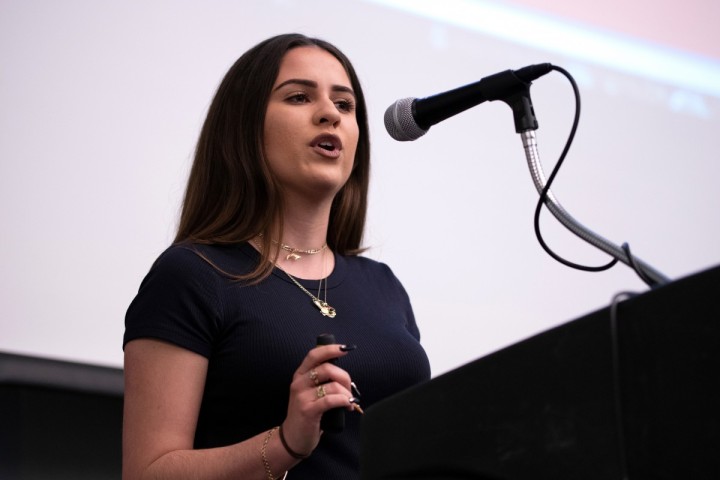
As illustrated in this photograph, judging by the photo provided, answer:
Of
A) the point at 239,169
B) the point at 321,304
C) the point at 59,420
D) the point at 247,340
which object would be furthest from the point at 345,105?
the point at 59,420

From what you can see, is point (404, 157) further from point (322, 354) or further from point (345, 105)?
point (322, 354)

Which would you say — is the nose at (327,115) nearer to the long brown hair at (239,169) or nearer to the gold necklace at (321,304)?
the long brown hair at (239,169)

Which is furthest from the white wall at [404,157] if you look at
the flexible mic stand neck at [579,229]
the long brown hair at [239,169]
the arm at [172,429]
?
the flexible mic stand neck at [579,229]

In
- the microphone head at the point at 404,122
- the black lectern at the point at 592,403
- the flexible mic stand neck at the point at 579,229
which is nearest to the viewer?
the black lectern at the point at 592,403

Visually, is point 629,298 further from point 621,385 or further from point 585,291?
point 585,291

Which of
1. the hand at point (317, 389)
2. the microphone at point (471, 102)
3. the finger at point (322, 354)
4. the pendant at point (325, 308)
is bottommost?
the hand at point (317, 389)

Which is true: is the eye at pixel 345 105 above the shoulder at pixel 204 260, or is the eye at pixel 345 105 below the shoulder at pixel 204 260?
above

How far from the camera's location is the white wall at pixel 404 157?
205cm

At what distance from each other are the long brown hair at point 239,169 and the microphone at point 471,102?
0.38 metres

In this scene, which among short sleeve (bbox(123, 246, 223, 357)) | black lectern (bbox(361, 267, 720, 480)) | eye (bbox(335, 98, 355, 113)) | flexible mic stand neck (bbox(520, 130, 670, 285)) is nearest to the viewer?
black lectern (bbox(361, 267, 720, 480))

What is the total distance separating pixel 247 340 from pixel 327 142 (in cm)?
37

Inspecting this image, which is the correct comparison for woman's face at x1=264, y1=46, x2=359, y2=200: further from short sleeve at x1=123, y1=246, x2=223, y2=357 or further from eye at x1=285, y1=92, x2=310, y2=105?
short sleeve at x1=123, y1=246, x2=223, y2=357

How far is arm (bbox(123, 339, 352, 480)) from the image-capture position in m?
1.28

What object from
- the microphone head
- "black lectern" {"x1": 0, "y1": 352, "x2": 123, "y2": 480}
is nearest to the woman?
the microphone head
